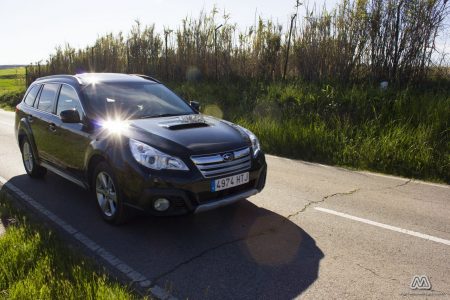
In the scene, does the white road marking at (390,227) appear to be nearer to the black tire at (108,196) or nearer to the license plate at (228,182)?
the license plate at (228,182)

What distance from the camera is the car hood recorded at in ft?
13.5

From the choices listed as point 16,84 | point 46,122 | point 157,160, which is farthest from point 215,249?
point 16,84

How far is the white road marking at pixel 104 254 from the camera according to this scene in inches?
128

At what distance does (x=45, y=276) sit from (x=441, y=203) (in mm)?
4975

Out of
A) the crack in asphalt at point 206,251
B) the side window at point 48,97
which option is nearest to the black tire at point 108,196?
the crack in asphalt at point 206,251

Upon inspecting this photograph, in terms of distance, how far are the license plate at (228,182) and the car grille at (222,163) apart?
0.06 metres

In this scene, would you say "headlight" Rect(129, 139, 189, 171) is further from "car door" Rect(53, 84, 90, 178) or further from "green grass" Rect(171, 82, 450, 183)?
"green grass" Rect(171, 82, 450, 183)

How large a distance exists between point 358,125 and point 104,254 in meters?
6.51

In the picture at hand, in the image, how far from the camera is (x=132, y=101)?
5.26 m

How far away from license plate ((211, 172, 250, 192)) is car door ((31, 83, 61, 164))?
2725mm

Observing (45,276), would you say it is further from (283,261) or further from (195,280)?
(283,261)

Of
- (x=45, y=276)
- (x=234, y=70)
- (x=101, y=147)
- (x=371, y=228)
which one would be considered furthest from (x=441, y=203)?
(x=234, y=70)

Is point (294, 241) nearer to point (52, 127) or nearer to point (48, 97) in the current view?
point (52, 127)

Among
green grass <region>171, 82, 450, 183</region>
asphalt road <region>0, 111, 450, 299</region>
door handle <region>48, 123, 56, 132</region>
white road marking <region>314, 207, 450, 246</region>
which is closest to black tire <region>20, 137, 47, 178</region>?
asphalt road <region>0, 111, 450, 299</region>
